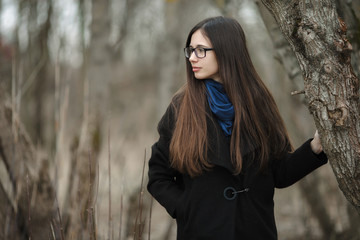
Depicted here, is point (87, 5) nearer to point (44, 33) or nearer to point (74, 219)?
point (44, 33)

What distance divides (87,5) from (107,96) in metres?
1.86

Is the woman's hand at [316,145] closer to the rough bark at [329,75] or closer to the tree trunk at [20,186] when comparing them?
the rough bark at [329,75]

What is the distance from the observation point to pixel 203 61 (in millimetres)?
1903

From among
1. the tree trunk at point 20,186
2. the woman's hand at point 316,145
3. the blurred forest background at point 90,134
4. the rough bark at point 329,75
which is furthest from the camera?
the tree trunk at point 20,186

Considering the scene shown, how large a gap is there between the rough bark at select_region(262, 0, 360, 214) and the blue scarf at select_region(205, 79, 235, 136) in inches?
15.4

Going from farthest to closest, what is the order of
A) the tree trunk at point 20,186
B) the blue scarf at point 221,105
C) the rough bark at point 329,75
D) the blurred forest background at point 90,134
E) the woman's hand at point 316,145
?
the tree trunk at point 20,186 → the blurred forest background at point 90,134 → the blue scarf at point 221,105 → the woman's hand at point 316,145 → the rough bark at point 329,75

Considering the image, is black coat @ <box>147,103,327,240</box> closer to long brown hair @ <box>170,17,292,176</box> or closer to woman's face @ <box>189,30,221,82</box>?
long brown hair @ <box>170,17,292,176</box>

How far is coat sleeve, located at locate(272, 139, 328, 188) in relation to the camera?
1.83 metres

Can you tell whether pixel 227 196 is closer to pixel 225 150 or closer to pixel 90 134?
pixel 225 150

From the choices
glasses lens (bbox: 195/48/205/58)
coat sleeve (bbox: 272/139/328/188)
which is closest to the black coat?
coat sleeve (bbox: 272/139/328/188)

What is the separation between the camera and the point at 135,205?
4152 millimetres

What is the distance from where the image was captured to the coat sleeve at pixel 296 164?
183 centimetres

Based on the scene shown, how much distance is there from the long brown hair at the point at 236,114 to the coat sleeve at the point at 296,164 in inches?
2.3

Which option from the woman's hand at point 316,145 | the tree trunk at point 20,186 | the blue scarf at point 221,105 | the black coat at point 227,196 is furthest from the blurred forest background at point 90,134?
the woman's hand at point 316,145
